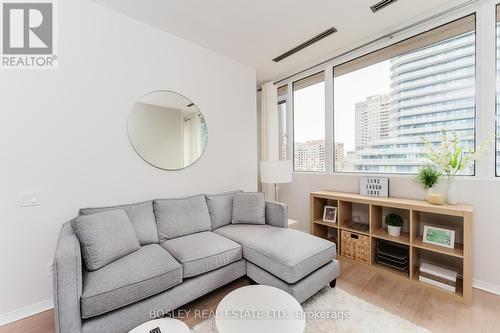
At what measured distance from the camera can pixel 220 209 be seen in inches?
103

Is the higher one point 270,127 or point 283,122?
point 283,122

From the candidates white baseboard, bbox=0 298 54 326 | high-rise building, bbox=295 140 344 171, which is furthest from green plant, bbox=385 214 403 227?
white baseboard, bbox=0 298 54 326

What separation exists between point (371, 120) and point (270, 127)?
1.63m

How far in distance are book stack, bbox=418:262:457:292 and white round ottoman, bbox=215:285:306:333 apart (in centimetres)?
164

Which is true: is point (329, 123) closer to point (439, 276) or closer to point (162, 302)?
point (439, 276)

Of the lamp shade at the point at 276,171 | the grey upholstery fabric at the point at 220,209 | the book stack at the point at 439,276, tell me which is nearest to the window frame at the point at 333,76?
the lamp shade at the point at 276,171

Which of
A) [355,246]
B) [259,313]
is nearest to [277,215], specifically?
[355,246]

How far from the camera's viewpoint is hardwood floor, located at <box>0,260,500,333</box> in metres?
1.57

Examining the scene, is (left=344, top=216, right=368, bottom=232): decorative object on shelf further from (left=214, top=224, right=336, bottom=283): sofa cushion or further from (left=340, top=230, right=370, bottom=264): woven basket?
(left=214, top=224, right=336, bottom=283): sofa cushion

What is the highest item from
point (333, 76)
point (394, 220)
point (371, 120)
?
point (333, 76)

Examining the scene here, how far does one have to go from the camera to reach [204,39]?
264cm

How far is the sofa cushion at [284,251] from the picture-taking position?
166 centimetres

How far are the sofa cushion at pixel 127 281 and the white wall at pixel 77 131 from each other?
2.55 feet

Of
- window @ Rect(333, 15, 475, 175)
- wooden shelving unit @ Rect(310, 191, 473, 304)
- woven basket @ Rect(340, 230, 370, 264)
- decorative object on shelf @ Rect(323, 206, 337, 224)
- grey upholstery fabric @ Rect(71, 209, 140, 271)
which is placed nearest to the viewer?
grey upholstery fabric @ Rect(71, 209, 140, 271)
